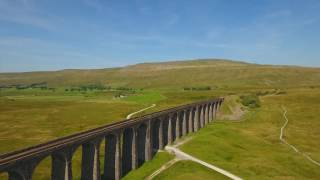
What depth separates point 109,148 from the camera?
212 feet

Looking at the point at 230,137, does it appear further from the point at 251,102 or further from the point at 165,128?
the point at 251,102

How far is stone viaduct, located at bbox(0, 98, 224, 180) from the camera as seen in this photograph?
137 ft

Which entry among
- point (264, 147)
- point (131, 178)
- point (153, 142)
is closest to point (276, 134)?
point (264, 147)

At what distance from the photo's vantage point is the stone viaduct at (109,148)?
41747mm

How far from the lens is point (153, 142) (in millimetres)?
86938

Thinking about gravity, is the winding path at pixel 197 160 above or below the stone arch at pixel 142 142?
below

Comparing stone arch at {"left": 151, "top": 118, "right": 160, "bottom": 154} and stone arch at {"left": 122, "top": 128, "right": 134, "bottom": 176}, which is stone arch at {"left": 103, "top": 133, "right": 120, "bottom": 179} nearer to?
stone arch at {"left": 122, "top": 128, "right": 134, "bottom": 176}

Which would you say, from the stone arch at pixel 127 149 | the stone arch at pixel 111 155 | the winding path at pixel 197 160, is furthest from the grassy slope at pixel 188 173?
the stone arch at pixel 111 155

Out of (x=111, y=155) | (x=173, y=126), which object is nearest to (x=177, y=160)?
(x=111, y=155)

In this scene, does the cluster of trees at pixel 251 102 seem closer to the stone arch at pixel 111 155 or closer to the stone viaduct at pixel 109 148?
the stone viaduct at pixel 109 148

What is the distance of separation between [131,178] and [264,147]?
158ft

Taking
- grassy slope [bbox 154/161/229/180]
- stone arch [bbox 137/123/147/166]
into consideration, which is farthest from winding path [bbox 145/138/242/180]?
stone arch [bbox 137/123/147/166]

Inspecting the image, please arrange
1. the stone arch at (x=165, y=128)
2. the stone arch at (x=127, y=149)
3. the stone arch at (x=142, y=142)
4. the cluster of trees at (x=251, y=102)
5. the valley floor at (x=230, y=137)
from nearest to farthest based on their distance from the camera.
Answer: the stone arch at (x=127, y=149), the valley floor at (x=230, y=137), the stone arch at (x=142, y=142), the stone arch at (x=165, y=128), the cluster of trees at (x=251, y=102)

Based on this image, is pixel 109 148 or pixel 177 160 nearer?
pixel 109 148
